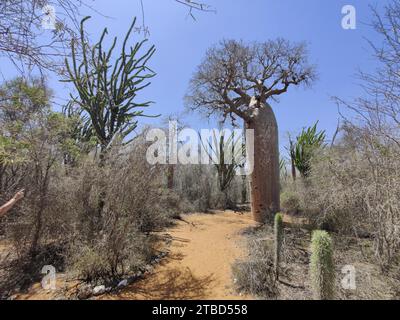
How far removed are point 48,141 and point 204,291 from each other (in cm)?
388

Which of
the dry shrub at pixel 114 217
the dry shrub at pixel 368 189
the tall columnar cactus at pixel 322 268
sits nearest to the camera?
the tall columnar cactus at pixel 322 268

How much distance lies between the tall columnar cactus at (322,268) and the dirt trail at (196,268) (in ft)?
3.29

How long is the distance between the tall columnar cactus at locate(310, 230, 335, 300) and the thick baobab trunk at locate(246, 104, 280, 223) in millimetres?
4051

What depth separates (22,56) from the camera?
1546mm

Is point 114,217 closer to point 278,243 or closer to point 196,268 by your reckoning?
point 196,268

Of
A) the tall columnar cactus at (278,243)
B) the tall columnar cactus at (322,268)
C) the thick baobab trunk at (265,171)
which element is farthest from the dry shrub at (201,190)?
the tall columnar cactus at (322,268)

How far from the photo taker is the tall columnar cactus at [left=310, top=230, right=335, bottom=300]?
95.5 inches

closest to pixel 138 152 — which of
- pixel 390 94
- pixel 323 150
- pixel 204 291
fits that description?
pixel 204 291

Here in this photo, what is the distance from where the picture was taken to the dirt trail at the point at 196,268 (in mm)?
3088

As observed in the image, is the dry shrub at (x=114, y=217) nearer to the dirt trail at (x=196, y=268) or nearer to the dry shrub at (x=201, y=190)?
the dirt trail at (x=196, y=268)

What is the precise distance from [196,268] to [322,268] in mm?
2146

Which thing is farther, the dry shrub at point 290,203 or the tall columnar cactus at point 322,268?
the dry shrub at point 290,203
